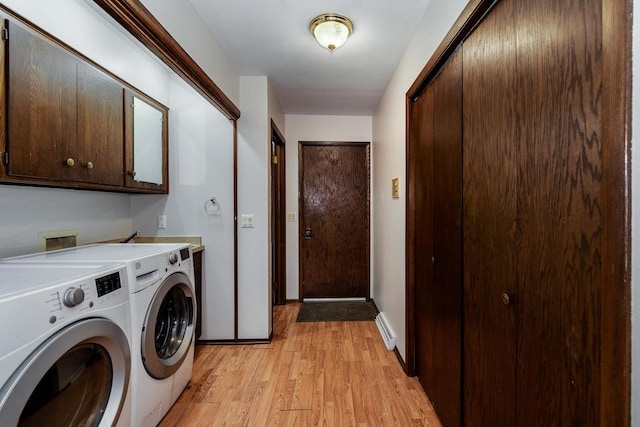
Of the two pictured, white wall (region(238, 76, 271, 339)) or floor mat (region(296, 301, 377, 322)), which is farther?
floor mat (region(296, 301, 377, 322))

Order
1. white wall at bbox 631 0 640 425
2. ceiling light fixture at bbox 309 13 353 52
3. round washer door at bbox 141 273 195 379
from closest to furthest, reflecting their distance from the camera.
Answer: white wall at bbox 631 0 640 425 < round washer door at bbox 141 273 195 379 < ceiling light fixture at bbox 309 13 353 52

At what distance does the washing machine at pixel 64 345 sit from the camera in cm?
76

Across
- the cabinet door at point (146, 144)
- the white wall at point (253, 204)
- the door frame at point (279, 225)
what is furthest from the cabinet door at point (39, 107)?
the door frame at point (279, 225)

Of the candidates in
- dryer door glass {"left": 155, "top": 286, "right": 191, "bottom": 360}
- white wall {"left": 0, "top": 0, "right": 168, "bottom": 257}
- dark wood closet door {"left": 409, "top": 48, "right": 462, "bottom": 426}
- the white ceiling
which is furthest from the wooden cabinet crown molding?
dark wood closet door {"left": 409, "top": 48, "right": 462, "bottom": 426}

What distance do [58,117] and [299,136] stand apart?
233cm

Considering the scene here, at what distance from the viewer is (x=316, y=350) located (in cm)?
228

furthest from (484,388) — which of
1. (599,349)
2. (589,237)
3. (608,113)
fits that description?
(608,113)

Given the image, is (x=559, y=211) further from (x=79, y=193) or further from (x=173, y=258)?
(x=79, y=193)

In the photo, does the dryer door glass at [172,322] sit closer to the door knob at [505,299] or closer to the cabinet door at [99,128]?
Answer: the cabinet door at [99,128]

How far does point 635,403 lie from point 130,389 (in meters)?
1.70

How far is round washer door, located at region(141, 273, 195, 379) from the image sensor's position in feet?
4.39

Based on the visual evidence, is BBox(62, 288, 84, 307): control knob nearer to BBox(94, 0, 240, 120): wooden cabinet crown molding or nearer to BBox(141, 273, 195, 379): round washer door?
BBox(141, 273, 195, 379): round washer door

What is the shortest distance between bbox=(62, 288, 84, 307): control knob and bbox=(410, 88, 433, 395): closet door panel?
1.63m

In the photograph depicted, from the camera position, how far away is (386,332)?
94.9 inches
